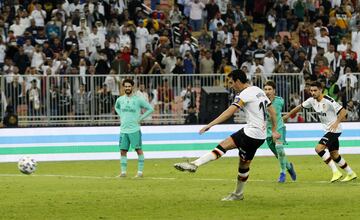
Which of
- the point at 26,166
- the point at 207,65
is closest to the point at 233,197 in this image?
the point at 26,166

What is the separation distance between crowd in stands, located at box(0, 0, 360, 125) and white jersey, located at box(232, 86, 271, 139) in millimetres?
16554

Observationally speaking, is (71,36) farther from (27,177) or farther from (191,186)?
(191,186)

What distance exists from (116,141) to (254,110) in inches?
550

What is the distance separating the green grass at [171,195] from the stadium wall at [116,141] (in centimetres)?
290

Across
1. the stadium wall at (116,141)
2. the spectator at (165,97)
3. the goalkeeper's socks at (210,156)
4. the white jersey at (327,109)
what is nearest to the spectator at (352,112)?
the stadium wall at (116,141)

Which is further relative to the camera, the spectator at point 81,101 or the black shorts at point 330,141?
the spectator at point 81,101

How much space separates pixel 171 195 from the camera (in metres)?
19.9

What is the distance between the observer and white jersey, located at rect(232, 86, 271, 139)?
18609mm

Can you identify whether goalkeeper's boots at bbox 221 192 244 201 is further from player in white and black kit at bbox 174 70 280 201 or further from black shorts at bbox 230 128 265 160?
black shorts at bbox 230 128 265 160

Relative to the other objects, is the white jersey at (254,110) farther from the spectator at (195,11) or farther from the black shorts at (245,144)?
the spectator at (195,11)

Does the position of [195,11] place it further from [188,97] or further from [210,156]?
[210,156]

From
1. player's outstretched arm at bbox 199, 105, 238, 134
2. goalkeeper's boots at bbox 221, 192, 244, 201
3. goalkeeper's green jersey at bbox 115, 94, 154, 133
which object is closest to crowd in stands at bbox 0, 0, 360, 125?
goalkeeper's green jersey at bbox 115, 94, 154, 133

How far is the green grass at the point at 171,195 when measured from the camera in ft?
55.1

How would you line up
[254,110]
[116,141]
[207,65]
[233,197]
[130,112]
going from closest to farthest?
[233,197], [254,110], [130,112], [116,141], [207,65]
